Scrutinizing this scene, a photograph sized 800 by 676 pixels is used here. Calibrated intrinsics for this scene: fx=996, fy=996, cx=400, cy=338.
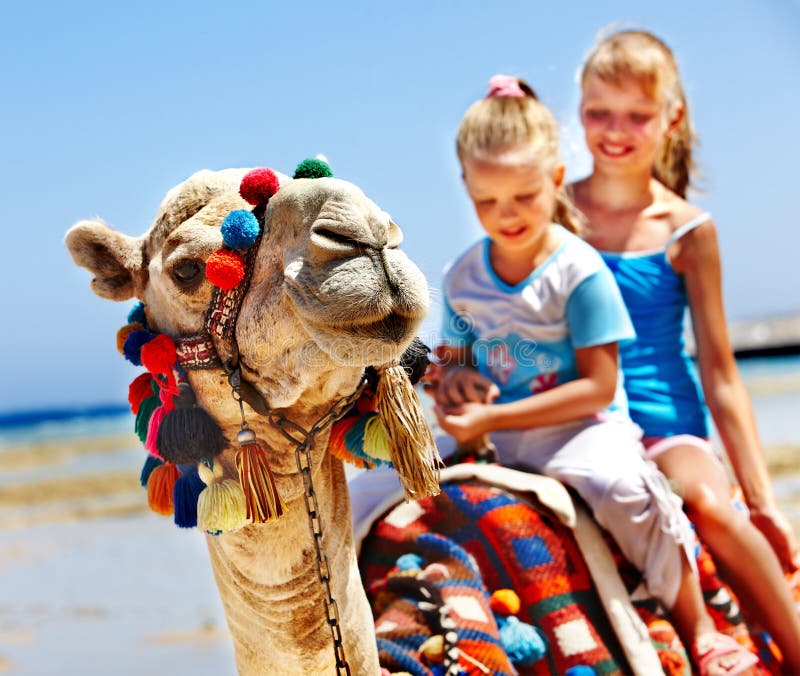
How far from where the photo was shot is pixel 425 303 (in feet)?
5.82

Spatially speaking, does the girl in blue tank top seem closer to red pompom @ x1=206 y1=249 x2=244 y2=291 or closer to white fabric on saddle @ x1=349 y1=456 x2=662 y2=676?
white fabric on saddle @ x1=349 y1=456 x2=662 y2=676

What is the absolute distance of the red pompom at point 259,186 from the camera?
1.87 metres

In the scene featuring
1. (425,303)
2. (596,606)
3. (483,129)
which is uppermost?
(483,129)

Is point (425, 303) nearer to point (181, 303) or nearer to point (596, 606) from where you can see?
point (181, 303)

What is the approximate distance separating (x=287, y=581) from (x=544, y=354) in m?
1.53

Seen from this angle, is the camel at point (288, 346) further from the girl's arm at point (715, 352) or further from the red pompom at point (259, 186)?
the girl's arm at point (715, 352)

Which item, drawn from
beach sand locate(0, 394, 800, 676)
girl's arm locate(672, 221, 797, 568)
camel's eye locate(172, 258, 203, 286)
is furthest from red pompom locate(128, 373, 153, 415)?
beach sand locate(0, 394, 800, 676)

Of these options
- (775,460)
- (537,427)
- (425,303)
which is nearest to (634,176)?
(537,427)

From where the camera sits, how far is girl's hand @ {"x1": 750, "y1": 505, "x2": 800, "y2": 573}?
10.9 ft

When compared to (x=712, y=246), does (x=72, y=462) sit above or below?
below

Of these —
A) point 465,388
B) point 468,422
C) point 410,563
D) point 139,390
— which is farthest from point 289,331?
point 465,388

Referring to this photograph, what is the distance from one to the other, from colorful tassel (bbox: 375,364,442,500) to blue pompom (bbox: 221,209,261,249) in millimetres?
377

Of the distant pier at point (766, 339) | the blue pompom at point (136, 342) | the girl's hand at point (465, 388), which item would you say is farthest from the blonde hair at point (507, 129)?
the distant pier at point (766, 339)

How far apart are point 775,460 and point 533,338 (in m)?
11.9
